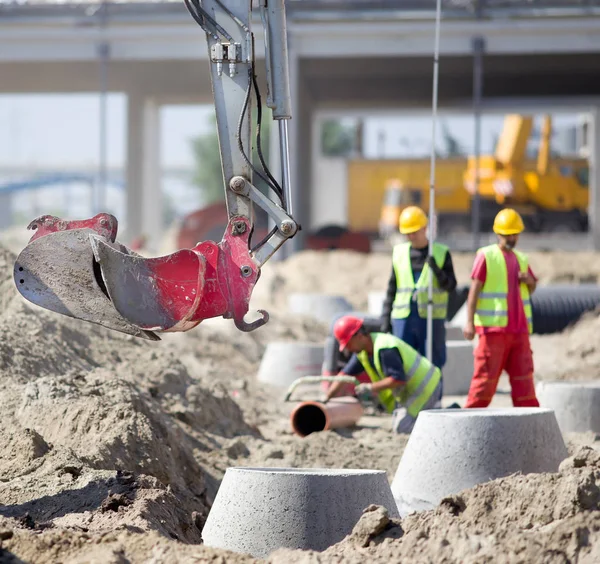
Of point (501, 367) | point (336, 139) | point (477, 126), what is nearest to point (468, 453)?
point (501, 367)

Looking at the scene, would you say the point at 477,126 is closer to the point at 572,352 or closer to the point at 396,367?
the point at 572,352

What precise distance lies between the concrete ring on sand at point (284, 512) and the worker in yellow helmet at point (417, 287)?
3644 millimetres

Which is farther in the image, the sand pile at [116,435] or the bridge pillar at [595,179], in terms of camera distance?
the bridge pillar at [595,179]

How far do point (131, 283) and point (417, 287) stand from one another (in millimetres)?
3666

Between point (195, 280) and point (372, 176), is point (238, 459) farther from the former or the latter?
point (372, 176)

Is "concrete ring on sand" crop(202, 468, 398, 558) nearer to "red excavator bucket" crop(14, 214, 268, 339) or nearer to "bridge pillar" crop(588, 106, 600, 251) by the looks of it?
"red excavator bucket" crop(14, 214, 268, 339)

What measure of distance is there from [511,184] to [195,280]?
98.8ft

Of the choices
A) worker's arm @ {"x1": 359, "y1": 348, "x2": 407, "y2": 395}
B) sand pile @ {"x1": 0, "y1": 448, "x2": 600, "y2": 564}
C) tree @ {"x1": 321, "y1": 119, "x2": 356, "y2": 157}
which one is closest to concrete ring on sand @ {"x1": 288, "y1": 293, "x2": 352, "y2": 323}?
worker's arm @ {"x1": 359, "y1": 348, "x2": 407, "y2": 395}

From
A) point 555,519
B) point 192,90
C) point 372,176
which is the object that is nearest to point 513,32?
point 192,90

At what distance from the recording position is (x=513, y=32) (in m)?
20.5

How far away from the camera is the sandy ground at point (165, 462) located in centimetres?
429

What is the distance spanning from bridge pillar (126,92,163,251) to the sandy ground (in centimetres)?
1801

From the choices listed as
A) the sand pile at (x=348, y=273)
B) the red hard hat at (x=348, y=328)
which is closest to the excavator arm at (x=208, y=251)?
the red hard hat at (x=348, y=328)

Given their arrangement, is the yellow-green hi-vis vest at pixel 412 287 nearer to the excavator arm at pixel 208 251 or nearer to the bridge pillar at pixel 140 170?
the excavator arm at pixel 208 251
